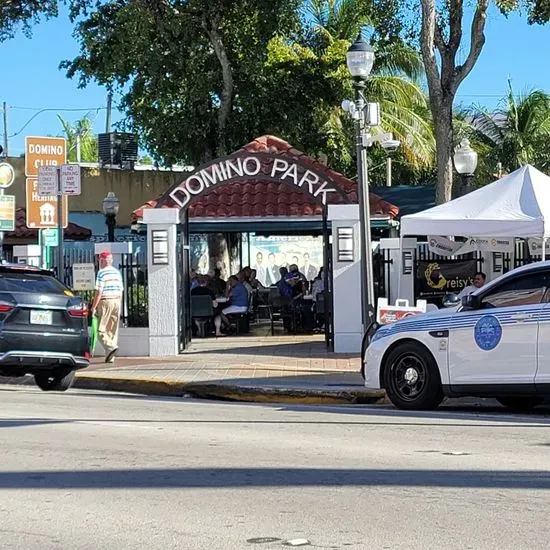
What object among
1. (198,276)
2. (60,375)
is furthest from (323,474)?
(198,276)

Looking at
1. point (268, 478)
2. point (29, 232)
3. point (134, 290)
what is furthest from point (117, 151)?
point (268, 478)

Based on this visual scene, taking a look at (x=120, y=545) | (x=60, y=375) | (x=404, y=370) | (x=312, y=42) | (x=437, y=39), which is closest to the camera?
(x=120, y=545)

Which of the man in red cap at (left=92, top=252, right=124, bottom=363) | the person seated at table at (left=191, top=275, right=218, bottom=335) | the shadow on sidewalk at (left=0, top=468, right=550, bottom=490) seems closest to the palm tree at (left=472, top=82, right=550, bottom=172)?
the person seated at table at (left=191, top=275, right=218, bottom=335)

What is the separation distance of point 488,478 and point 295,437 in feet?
8.70

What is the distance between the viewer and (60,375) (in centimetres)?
1595

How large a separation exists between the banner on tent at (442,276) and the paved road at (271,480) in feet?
26.0

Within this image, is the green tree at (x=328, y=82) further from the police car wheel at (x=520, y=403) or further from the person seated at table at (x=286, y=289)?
the police car wheel at (x=520, y=403)

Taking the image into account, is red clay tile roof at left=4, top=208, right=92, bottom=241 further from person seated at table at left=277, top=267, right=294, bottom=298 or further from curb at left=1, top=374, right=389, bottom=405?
curb at left=1, top=374, right=389, bottom=405

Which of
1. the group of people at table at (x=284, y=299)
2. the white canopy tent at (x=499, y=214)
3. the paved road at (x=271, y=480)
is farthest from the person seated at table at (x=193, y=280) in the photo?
the paved road at (x=271, y=480)

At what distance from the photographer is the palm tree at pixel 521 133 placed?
4047 cm

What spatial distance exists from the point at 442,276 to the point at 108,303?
6.06m

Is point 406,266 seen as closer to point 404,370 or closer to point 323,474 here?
point 404,370

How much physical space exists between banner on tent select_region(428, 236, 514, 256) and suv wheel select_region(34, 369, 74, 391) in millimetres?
7496

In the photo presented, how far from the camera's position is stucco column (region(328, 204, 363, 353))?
19.3 metres
